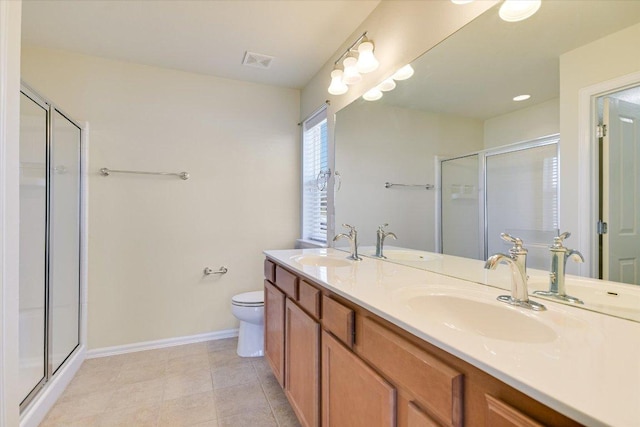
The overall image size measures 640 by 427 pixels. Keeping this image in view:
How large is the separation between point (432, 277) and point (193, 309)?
211 cm

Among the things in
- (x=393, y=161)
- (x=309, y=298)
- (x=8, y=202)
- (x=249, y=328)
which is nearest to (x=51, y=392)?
(x=249, y=328)

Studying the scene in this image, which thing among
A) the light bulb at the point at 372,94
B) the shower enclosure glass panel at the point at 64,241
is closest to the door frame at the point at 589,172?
the light bulb at the point at 372,94

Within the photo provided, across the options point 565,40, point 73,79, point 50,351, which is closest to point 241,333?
point 50,351

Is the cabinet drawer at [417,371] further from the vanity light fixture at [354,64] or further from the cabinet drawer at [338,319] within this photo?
the vanity light fixture at [354,64]

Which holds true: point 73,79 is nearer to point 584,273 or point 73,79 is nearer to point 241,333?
point 241,333

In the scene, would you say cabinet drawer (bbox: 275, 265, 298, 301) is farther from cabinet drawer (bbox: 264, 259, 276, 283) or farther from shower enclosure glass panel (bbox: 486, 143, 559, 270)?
shower enclosure glass panel (bbox: 486, 143, 559, 270)

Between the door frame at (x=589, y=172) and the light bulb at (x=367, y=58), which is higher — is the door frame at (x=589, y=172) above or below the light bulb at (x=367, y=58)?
below

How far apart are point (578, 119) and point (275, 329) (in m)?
1.68

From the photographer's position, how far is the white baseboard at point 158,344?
91.4 inches

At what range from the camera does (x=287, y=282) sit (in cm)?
161

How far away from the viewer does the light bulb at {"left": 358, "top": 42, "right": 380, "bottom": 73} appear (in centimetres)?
176

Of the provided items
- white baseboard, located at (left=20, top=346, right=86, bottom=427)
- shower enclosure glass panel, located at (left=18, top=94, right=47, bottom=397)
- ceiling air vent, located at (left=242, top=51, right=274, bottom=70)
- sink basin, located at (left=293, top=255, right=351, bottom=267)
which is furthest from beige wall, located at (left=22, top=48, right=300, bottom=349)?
sink basin, located at (left=293, top=255, right=351, bottom=267)

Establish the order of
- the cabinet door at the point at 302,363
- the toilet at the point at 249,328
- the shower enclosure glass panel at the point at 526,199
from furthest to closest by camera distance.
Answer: the toilet at the point at 249,328 → the cabinet door at the point at 302,363 → the shower enclosure glass panel at the point at 526,199

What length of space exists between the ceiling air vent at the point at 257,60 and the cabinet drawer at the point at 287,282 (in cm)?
161
